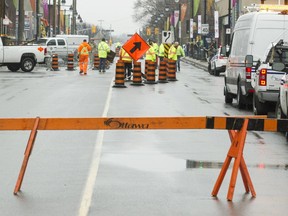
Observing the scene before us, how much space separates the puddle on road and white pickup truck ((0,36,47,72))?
107ft

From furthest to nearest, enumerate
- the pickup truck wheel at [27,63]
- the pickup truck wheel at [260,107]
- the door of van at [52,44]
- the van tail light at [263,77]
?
1. the door of van at [52,44]
2. the pickup truck wheel at [27,63]
3. the pickup truck wheel at [260,107]
4. the van tail light at [263,77]

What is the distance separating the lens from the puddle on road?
11327 mm

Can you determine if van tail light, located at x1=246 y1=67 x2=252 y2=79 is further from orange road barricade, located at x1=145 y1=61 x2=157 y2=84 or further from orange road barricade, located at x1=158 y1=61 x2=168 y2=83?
orange road barricade, located at x1=158 y1=61 x2=168 y2=83

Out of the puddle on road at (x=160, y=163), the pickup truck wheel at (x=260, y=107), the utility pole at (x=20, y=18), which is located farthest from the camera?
the utility pole at (x=20, y=18)

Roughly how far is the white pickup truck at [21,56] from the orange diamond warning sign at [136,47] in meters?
14.1

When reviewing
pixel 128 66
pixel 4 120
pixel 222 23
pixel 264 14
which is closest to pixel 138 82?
pixel 128 66

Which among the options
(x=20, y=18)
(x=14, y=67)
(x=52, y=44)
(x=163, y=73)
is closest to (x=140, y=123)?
(x=163, y=73)

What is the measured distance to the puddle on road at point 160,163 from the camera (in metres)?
11.3

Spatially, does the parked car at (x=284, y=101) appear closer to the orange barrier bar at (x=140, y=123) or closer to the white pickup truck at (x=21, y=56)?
the orange barrier bar at (x=140, y=123)

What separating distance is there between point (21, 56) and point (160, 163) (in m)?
34.3

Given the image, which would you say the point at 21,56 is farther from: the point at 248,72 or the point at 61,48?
the point at 248,72

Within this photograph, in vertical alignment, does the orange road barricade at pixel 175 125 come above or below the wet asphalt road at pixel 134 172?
above

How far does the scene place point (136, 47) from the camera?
31.5 metres

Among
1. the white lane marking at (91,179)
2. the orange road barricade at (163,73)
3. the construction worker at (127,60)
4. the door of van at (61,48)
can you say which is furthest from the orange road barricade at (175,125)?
the door of van at (61,48)
